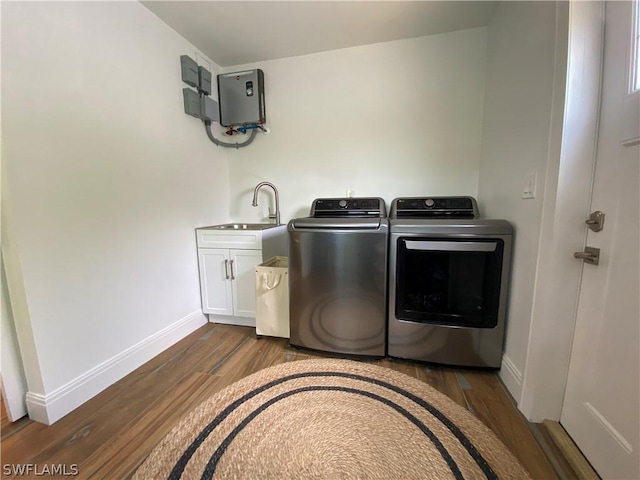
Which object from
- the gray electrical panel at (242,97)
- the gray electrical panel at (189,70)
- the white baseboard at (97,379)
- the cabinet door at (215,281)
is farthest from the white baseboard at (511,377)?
the gray electrical panel at (189,70)

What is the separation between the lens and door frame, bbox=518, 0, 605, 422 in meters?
0.99

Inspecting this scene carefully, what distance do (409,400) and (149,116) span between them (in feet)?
7.78

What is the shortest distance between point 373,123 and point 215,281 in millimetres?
1962

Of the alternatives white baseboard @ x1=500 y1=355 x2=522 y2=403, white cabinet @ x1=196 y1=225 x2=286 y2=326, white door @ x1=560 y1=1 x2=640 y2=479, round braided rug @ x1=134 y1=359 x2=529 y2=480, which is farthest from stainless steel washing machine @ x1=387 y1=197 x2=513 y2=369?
white cabinet @ x1=196 y1=225 x2=286 y2=326

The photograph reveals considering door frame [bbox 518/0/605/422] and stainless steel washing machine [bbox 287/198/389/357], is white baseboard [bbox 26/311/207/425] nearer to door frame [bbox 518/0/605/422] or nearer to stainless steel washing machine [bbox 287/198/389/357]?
stainless steel washing machine [bbox 287/198/389/357]

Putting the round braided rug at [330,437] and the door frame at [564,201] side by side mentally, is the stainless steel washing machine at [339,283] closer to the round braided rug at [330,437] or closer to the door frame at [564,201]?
the round braided rug at [330,437]

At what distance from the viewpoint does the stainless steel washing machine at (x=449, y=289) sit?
4.74 ft

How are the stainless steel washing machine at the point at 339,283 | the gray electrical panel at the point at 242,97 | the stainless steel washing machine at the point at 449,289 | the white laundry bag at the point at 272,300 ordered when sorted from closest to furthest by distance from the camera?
the stainless steel washing machine at the point at 449,289, the stainless steel washing machine at the point at 339,283, the white laundry bag at the point at 272,300, the gray electrical panel at the point at 242,97

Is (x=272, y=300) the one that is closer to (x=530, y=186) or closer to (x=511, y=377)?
(x=511, y=377)

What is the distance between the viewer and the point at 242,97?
2.36m

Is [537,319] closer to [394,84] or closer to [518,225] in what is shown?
[518,225]

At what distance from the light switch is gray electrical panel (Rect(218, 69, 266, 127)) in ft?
6.87

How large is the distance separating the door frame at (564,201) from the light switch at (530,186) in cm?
12

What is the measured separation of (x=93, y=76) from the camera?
1375 millimetres
